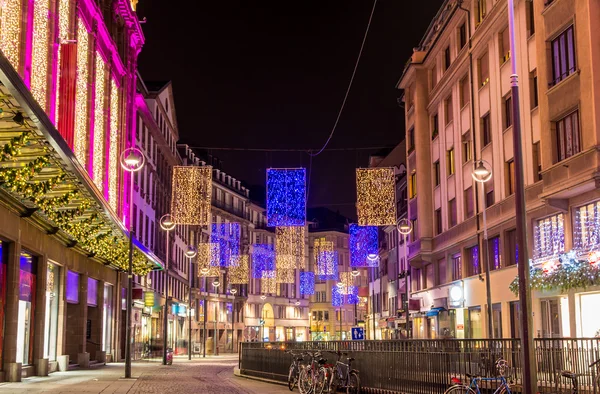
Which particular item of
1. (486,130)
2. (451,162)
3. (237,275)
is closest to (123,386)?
(486,130)

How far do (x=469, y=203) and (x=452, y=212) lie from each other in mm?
3826

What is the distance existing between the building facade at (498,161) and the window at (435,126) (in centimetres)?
6

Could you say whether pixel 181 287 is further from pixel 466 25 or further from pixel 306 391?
pixel 306 391

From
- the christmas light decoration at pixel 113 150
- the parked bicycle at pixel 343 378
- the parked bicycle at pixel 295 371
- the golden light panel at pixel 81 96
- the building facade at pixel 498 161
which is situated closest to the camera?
the parked bicycle at pixel 343 378

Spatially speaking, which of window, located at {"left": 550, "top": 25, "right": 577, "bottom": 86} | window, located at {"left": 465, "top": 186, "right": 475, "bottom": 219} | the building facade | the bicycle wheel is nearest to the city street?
the bicycle wheel

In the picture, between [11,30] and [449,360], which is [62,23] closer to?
[11,30]

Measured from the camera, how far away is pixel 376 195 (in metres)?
42.1

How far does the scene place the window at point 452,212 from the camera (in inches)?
1861

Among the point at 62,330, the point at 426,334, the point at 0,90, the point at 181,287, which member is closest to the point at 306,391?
the point at 0,90

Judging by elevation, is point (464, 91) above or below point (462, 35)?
below

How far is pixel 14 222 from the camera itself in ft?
82.1

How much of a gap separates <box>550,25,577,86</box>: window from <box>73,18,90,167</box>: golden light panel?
18.8m

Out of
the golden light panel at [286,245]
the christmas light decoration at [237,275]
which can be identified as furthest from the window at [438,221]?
the christmas light decoration at [237,275]

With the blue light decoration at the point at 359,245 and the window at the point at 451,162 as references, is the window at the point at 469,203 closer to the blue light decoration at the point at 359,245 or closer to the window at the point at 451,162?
the window at the point at 451,162
